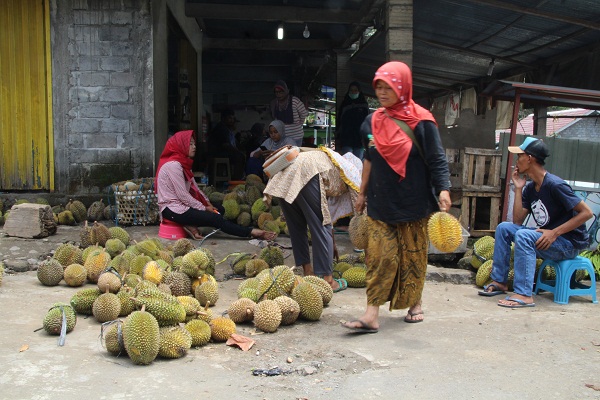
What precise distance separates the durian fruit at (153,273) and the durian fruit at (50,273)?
903 mm

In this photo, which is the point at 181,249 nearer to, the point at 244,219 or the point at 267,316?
the point at 267,316

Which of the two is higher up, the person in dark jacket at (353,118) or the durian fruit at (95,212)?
the person in dark jacket at (353,118)

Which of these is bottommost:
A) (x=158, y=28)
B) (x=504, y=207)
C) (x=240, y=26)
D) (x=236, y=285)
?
(x=236, y=285)

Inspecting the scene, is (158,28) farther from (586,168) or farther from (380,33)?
(586,168)

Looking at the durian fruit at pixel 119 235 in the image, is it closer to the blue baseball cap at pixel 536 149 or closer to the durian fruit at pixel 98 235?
the durian fruit at pixel 98 235

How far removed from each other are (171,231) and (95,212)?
1467 millimetres

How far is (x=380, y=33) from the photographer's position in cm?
880

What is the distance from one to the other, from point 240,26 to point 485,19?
20.1ft

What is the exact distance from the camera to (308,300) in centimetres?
389

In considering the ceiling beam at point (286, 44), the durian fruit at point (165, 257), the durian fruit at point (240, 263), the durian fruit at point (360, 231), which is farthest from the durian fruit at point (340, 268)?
the ceiling beam at point (286, 44)

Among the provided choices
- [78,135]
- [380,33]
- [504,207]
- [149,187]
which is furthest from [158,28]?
[504,207]

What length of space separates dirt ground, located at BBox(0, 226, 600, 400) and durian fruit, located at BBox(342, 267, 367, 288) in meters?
0.39

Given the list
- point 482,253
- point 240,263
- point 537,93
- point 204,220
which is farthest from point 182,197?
point 537,93

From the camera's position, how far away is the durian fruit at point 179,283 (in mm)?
4086
